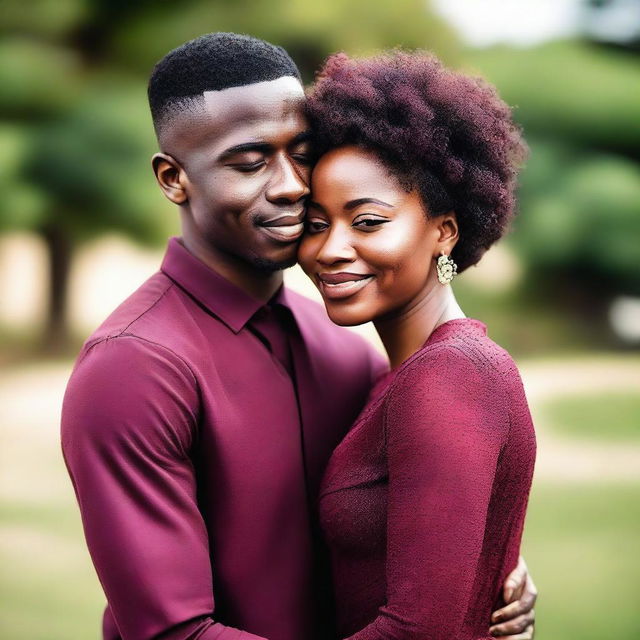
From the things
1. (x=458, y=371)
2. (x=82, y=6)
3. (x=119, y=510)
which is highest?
(x=82, y=6)

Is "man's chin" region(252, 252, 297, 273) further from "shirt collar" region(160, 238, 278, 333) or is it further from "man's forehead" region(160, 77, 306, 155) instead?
"man's forehead" region(160, 77, 306, 155)

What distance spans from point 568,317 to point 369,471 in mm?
4754

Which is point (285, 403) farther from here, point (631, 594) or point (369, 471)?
point (631, 594)

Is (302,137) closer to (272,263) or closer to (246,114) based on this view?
(246,114)

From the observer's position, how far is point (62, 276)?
5.88 m

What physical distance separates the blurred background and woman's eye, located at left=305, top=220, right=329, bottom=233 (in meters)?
3.40

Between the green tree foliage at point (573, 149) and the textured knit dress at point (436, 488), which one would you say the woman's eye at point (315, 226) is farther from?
the green tree foliage at point (573, 149)

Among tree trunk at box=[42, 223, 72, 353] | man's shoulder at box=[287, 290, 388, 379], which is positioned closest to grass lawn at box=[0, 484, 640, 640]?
tree trunk at box=[42, 223, 72, 353]

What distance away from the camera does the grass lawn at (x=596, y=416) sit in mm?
5496

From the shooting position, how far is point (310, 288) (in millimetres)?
6316

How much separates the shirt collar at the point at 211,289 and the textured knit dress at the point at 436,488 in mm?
336

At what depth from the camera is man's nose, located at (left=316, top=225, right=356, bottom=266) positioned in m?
1.63

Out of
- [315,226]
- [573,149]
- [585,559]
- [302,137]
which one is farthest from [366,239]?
[573,149]

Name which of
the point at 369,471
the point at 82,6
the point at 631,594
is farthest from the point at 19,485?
the point at 369,471
